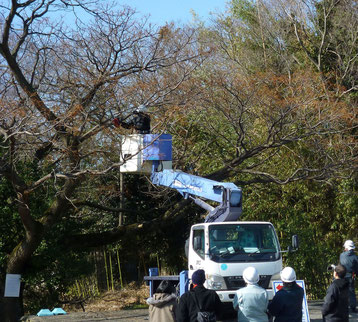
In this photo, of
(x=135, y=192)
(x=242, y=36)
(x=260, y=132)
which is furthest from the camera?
(x=242, y=36)

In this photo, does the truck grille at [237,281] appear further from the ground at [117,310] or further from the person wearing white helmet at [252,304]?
the person wearing white helmet at [252,304]

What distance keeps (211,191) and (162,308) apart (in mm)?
5280

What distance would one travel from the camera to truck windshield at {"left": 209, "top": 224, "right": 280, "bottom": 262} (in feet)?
39.9

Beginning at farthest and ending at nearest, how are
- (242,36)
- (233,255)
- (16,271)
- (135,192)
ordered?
(242,36)
(135,192)
(16,271)
(233,255)

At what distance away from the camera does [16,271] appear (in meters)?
15.8

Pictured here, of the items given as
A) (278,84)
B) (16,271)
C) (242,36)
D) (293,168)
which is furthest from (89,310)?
(242,36)

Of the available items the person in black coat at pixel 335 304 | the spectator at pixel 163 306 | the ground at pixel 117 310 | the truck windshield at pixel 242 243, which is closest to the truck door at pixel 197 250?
the truck windshield at pixel 242 243

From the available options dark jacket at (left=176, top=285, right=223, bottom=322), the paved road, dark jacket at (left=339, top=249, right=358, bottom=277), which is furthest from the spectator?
dark jacket at (left=339, top=249, right=358, bottom=277)

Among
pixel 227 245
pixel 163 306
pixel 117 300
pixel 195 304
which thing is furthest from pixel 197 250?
pixel 117 300

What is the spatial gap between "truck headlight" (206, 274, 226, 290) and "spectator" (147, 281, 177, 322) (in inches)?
146

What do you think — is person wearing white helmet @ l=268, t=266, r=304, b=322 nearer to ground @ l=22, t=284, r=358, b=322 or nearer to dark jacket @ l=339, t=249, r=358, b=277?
ground @ l=22, t=284, r=358, b=322

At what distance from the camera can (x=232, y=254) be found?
12156 millimetres

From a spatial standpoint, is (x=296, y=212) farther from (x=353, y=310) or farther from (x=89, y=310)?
(x=89, y=310)

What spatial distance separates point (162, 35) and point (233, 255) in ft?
23.6
